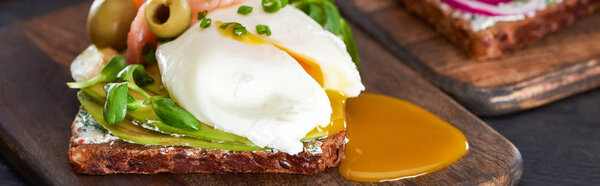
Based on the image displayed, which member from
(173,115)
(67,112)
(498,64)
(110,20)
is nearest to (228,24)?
(173,115)

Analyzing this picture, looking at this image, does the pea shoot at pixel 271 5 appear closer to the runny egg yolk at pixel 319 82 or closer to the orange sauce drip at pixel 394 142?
the runny egg yolk at pixel 319 82

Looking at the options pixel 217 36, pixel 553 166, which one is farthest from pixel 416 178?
pixel 217 36

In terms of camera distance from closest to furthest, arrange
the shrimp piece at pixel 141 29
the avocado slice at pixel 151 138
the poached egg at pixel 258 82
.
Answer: the poached egg at pixel 258 82 < the avocado slice at pixel 151 138 < the shrimp piece at pixel 141 29

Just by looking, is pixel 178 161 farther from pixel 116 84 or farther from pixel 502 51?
pixel 502 51

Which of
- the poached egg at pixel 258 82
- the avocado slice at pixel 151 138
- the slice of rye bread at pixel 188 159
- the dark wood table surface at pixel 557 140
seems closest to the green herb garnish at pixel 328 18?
the poached egg at pixel 258 82

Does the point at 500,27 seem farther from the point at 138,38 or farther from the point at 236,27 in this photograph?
the point at 138,38
